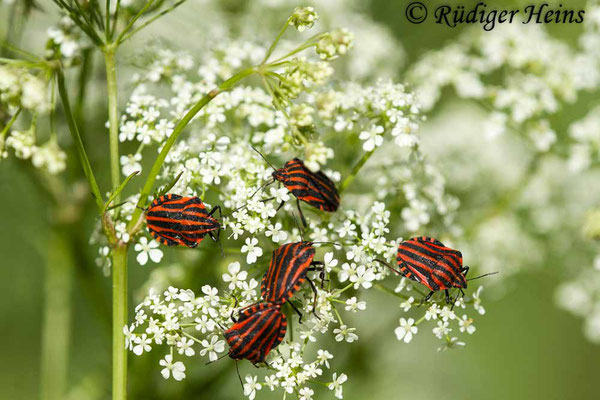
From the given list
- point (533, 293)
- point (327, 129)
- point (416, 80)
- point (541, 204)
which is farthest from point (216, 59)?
point (533, 293)

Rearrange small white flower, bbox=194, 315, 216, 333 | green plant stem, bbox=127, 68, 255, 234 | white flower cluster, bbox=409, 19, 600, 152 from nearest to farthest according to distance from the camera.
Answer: green plant stem, bbox=127, 68, 255, 234
small white flower, bbox=194, 315, 216, 333
white flower cluster, bbox=409, 19, 600, 152

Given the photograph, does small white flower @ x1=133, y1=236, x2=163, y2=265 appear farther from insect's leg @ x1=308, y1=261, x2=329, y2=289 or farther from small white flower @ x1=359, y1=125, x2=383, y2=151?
small white flower @ x1=359, y1=125, x2=383, y2=151

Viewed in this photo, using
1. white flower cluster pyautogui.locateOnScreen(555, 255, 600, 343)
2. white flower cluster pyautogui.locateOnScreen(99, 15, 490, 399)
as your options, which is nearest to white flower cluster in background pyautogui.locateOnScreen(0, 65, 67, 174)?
white flower cluster pyautogui.locateOnScreen(99, 15, 490, 399)

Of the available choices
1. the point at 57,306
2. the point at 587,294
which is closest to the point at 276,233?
the point at 57,306

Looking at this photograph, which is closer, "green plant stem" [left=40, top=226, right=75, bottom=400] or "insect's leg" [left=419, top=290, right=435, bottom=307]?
"insect's leg" [left=419, top=290, right=435, bottom=307]

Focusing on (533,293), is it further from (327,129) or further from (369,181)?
(327,129)

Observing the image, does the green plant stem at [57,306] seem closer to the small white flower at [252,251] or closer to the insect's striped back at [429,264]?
the small white flower at [252,251]

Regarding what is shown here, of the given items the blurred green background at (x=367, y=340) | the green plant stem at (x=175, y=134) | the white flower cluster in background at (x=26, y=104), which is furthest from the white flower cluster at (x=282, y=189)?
the blurred green background at (x=367, y=340)

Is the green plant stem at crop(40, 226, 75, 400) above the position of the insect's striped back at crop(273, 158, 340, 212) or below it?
below
